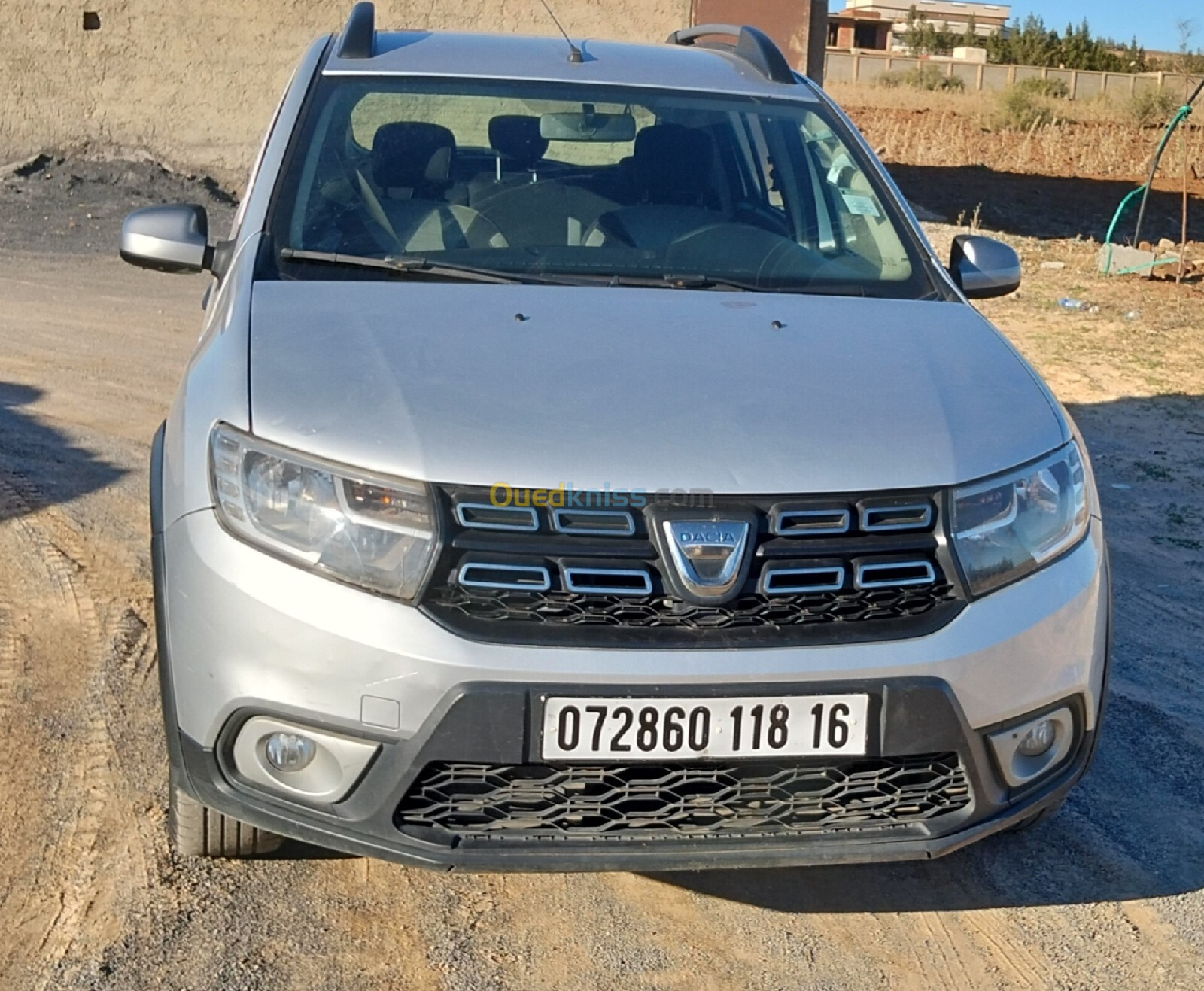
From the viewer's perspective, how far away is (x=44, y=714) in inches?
140

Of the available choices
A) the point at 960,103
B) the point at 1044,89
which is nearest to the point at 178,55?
the point at 960,103

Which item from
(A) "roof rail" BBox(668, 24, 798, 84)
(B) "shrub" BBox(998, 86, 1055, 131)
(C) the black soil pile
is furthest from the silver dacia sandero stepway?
(B) "shrub" BBox(998, 86, 1055, 131)

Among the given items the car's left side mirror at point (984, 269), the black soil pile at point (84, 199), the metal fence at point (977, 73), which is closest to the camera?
the car's left side mirror at point (984, 269)

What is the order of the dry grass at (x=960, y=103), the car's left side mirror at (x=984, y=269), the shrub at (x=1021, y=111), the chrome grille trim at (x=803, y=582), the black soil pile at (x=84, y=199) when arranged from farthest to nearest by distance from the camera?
1. the dry grass at (x=960, y=103)
2. the shrub at (x=1021, y=111)
3. the black soil pile at (x=84, y=199)
4. the car's left side mirror at (x=984, y=269)
5. the chrome grille trim at (x=803, y=582)

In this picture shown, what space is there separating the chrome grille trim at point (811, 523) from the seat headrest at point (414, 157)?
1653mm

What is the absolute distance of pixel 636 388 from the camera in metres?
2.70

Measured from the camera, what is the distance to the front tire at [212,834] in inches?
110

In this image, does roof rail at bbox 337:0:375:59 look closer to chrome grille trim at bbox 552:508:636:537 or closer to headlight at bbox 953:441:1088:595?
chrome grille trim at bbox 552:508:636:537

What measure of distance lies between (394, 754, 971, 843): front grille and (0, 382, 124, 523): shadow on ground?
10.7 ft

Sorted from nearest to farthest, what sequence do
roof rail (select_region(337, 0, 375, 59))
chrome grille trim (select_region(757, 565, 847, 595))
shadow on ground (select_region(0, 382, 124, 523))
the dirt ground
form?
1. chrome grille trim (select_region(757, 565, 847, 595))
2. the dirt ground
3. roof rail (select_region(337, 0, 375, 59))
4. shadow on ground (select_region(0, 382, 124, 523))

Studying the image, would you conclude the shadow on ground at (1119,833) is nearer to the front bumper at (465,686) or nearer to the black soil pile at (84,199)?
the front bumper at (465,686)

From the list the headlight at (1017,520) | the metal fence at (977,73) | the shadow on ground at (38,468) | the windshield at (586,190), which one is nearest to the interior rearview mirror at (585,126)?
the windshield at (586,190)

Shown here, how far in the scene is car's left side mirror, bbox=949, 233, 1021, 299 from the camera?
381cm

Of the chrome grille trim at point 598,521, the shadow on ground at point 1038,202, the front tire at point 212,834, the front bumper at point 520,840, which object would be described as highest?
the chrome grille trim at point 598,521
